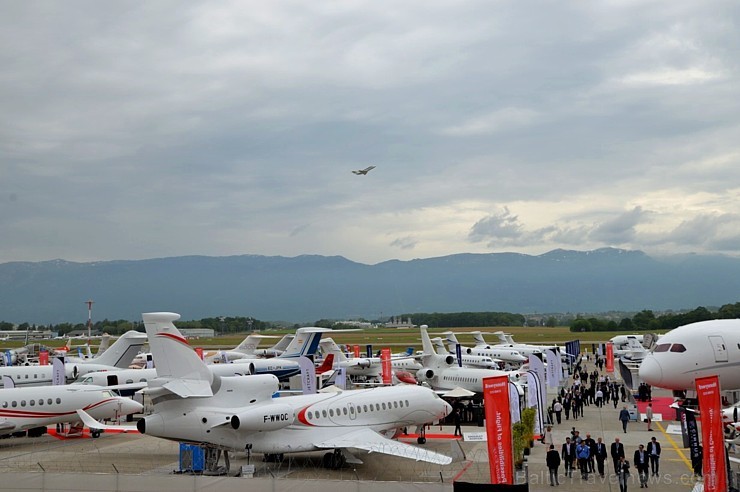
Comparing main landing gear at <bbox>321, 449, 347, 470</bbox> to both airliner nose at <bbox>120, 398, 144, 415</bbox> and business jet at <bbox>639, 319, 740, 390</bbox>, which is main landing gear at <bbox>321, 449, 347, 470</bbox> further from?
airliner nose at <bbox>120, 398, 144, 415</bbox>

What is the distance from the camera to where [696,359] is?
80.8 ft

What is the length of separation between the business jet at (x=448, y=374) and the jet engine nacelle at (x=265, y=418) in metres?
→ 22.6

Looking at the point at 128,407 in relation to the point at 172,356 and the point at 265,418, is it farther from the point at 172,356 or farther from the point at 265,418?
the point at 265,418

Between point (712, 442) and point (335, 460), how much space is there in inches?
522

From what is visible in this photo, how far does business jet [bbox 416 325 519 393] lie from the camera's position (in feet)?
153

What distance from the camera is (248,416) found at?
78.0 feet

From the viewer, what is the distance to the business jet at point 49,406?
31.3 meters

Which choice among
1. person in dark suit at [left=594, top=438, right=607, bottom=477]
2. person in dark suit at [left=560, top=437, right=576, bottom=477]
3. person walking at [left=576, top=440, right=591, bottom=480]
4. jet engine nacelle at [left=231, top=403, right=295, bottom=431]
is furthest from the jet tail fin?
person in dark suit at [left=594, top=438, right=607, bottom=477]

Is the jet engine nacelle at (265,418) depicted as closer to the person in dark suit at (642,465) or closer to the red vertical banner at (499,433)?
the red vertical banner at (499,433)

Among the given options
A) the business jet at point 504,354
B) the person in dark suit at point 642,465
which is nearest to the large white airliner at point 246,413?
the person in dark suit at point 642,465

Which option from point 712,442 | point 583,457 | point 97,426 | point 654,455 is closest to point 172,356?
point 97,426

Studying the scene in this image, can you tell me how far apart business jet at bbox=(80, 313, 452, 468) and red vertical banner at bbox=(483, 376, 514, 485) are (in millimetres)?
4795

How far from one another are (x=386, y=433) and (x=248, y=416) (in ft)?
24.7

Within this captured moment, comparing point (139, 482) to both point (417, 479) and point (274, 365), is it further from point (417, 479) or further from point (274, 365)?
point (274, 365)
